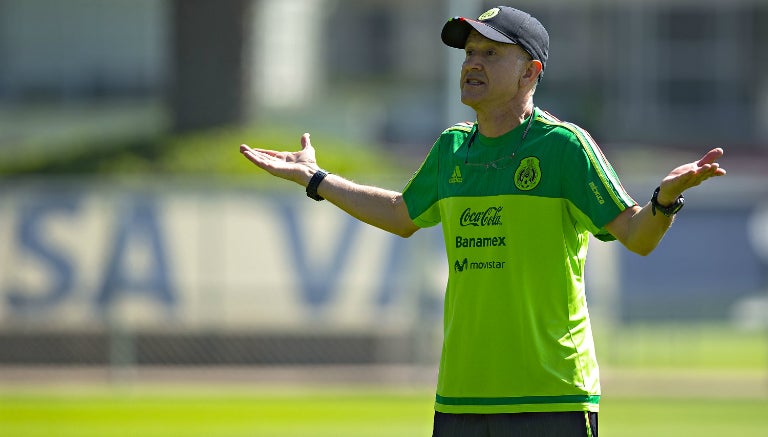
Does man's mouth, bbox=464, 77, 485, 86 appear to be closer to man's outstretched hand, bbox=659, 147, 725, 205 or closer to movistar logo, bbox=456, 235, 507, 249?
movistar logo, bbox=456, 235, 507, 249

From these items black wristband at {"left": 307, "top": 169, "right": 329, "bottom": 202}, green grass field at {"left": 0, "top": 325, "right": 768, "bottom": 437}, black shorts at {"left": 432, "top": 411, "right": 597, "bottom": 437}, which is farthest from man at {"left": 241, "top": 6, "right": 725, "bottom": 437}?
green grass field at {"left": 0, "top": 325, "right": 768, "bottom": 437}

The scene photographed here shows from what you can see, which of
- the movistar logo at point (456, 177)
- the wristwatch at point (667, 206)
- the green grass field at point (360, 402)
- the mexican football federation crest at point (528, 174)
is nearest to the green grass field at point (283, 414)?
the green grass field at point (360, 402)

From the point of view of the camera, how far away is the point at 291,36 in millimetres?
35969

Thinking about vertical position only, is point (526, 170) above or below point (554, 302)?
above

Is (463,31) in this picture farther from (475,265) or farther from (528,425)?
(528,425)

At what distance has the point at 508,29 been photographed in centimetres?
570

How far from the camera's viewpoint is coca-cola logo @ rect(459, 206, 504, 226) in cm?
563

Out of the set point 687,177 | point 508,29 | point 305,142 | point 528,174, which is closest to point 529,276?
point 528,174

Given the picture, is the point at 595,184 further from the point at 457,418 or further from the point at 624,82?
the point at 624,82

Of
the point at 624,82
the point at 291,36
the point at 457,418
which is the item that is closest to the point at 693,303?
the point at 457,418

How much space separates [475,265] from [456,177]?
378 millimetres

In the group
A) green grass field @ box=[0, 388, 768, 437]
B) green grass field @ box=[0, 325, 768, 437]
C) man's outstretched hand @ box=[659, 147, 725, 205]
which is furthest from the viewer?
green grass field @ box=[0, 325, 768, 437]

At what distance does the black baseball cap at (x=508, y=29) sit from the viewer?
5695 millimetres

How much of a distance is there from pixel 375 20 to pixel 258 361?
24184 mm
